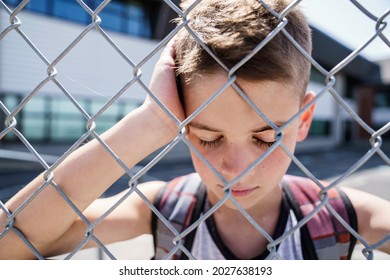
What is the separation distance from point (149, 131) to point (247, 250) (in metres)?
0.64

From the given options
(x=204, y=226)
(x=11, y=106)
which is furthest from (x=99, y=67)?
(x=204, y=226)

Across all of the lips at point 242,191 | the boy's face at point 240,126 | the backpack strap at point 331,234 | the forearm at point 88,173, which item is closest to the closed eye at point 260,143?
the boy's face at point 240,126

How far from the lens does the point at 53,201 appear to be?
982 millimetres

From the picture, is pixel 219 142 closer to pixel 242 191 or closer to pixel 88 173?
pixel 242 191

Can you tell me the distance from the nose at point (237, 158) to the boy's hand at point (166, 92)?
0.20 m

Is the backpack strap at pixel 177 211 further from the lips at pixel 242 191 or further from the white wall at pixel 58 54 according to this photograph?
the white wall at pixel 58 54

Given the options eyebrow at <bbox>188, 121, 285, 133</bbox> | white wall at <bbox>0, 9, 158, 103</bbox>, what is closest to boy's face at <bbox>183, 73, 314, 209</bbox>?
eyebrow at <bbox>188, 121, 285, 133</bbox>

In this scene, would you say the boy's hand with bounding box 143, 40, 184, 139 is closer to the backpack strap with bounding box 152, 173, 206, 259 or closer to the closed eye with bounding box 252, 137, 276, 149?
the closed eye with bounding box 252, 137, 276, 149

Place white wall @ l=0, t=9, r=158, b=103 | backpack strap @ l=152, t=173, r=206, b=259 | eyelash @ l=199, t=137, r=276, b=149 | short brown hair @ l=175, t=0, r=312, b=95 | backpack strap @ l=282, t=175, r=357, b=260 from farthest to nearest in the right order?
white wall @ l=0, t=9, r=158, b=103
backpack strap @ l=152, t=173, r=206, b=259
backpack strap @ l=282, t=175, r=357, b=260
eyelash @ l=199, t=137, r=276, b=149
short brown hair @ l=175, t=0, r=312, b=95

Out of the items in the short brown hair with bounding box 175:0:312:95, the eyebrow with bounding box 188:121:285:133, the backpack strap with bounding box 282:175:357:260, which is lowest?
the backpack strap with bounding box 282:175:357:260

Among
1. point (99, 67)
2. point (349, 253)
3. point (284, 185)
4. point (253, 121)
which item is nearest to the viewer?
point (253, 121)

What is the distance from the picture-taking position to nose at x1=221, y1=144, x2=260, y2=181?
87 centimetres

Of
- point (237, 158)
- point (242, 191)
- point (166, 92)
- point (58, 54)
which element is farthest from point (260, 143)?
point (58, 54)
